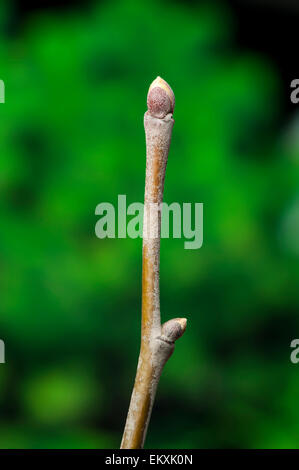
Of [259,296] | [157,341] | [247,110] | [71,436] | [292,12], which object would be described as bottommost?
[157,341]

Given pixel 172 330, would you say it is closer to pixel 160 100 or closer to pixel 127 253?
pixel 160 100

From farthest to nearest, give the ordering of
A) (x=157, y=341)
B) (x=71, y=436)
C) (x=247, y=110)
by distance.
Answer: (x=247, y=110), (x=71, y=436), (x=157, y=341)

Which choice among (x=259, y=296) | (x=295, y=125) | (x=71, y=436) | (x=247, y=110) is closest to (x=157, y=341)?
(x=71, y=436)

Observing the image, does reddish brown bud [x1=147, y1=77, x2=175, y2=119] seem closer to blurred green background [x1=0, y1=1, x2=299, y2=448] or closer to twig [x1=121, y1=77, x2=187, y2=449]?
twig [x1=121, y1=77, x2=187, y2=449]

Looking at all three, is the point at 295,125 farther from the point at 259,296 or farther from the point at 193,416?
the point at 193,416

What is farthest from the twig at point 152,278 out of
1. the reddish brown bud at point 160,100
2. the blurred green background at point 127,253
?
the blurred green background at point 127,253

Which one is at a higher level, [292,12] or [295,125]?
[292,12]
